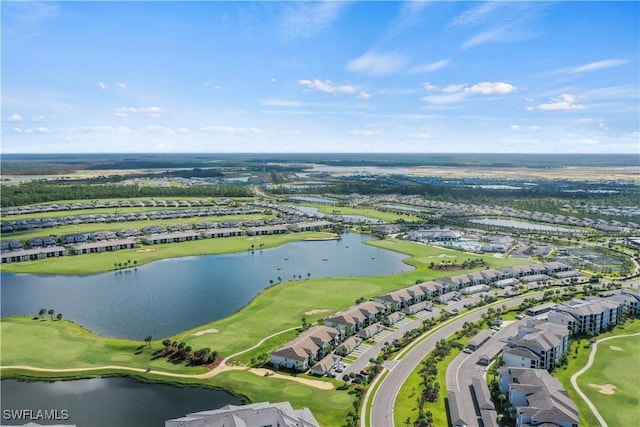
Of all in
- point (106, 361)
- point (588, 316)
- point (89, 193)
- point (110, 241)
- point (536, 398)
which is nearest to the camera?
point (536, 398)

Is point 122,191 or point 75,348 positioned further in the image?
point 122,191

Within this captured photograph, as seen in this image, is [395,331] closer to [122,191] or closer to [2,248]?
[2,248]

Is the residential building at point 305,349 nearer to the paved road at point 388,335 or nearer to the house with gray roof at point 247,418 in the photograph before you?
the paved road at point 388,335

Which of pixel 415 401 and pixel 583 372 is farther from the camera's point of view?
pixel 583 372

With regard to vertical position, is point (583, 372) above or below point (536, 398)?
below

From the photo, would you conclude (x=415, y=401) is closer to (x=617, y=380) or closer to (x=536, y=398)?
(x=536, y=398)

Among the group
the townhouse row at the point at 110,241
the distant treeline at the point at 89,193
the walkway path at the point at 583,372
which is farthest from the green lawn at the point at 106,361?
the distant treeline at the point at 89,193

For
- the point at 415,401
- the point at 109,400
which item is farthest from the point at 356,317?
the point at 109,400

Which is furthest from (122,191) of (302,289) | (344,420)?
(344,420)
